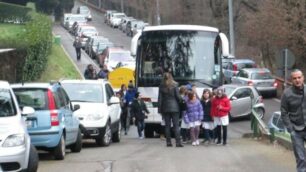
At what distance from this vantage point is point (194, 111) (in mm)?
20344

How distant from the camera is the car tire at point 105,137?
1930cm

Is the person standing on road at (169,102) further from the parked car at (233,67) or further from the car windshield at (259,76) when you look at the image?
the parked car at (233,67)

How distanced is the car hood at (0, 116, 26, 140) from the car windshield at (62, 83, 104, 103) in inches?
305

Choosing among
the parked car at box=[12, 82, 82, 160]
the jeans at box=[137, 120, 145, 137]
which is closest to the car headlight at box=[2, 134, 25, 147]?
the parked car at box=[12, 82, 82, 160]

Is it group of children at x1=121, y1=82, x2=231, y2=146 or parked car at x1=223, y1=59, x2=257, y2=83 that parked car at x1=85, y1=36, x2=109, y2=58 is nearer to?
parked car at x1=223, y1=59, x2=257, y2=83

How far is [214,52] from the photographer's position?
870 inches

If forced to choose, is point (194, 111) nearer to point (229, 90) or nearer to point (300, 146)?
point (300, 146)

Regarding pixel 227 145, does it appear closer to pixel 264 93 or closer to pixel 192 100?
pixel 192 100

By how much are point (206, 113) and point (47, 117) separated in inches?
259

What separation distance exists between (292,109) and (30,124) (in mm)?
5990

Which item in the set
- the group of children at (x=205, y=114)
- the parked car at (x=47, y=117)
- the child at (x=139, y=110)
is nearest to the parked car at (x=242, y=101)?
the child at (x=139, y=110)

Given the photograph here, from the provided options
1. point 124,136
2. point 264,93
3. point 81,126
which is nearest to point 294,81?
point 81,126

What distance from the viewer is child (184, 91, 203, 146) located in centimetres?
2025

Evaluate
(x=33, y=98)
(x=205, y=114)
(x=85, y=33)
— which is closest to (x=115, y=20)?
(x=85, y=33)
